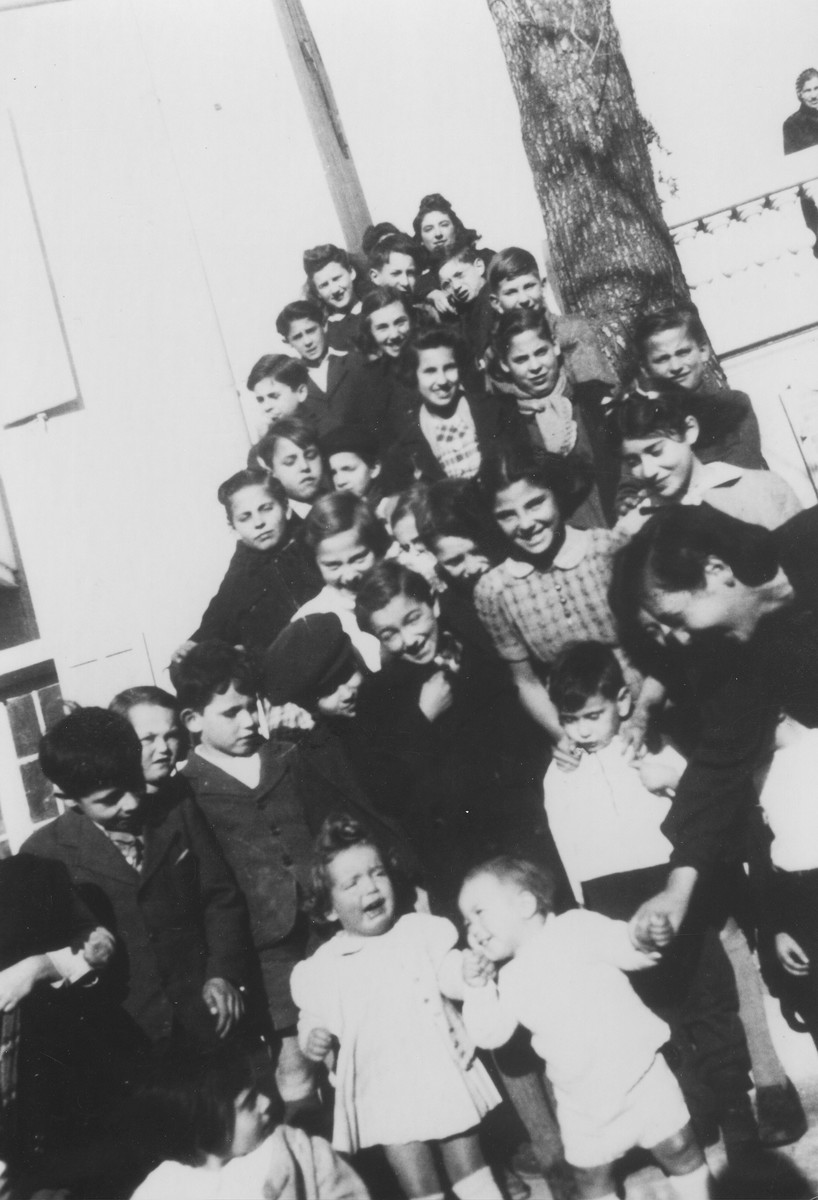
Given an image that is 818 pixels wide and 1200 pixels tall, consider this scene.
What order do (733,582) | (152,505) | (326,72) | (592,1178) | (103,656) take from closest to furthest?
1. (592,1178)
2. (733,582)
3. (103,656)
4. (152,505)
5. (326,72)

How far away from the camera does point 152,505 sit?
7.50 feet

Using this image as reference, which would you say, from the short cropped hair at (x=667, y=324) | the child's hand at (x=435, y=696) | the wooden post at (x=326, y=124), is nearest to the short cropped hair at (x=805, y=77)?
the short cropped hair at (x=667, y=324)

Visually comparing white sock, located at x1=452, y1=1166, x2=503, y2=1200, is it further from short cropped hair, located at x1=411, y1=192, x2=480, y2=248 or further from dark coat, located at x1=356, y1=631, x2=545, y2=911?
short cropped hair, located at x1=411, y1=192, x2=480, y2=248

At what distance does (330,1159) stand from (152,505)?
1.50 metres

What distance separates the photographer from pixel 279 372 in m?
2.36

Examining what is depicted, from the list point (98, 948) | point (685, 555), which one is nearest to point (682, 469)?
point (685, 555)

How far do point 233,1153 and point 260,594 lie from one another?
3.62 ft

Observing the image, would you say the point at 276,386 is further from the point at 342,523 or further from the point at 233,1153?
the point at 233,1153

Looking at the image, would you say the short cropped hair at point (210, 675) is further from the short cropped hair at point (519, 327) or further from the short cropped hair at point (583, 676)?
the short cropped hair at point (519, 327)

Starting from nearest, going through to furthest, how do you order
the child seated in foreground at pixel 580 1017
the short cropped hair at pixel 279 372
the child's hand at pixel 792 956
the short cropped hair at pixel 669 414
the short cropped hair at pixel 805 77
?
1. the child seated in foreground at pixel 580 1017
2. the child's hand at pixel 792 956
3. the short cropped hair at pixel 669 414
4. the short cropped hair at pixel 279 372
5. the short cropped hair at pixel 805 77

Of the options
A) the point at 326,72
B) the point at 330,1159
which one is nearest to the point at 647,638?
the point at 330,1159

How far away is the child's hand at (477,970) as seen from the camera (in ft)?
5.10

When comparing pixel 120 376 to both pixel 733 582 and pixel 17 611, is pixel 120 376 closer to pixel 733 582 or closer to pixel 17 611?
pixel 17 611

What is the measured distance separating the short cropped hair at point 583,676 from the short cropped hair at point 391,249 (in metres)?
1.27
